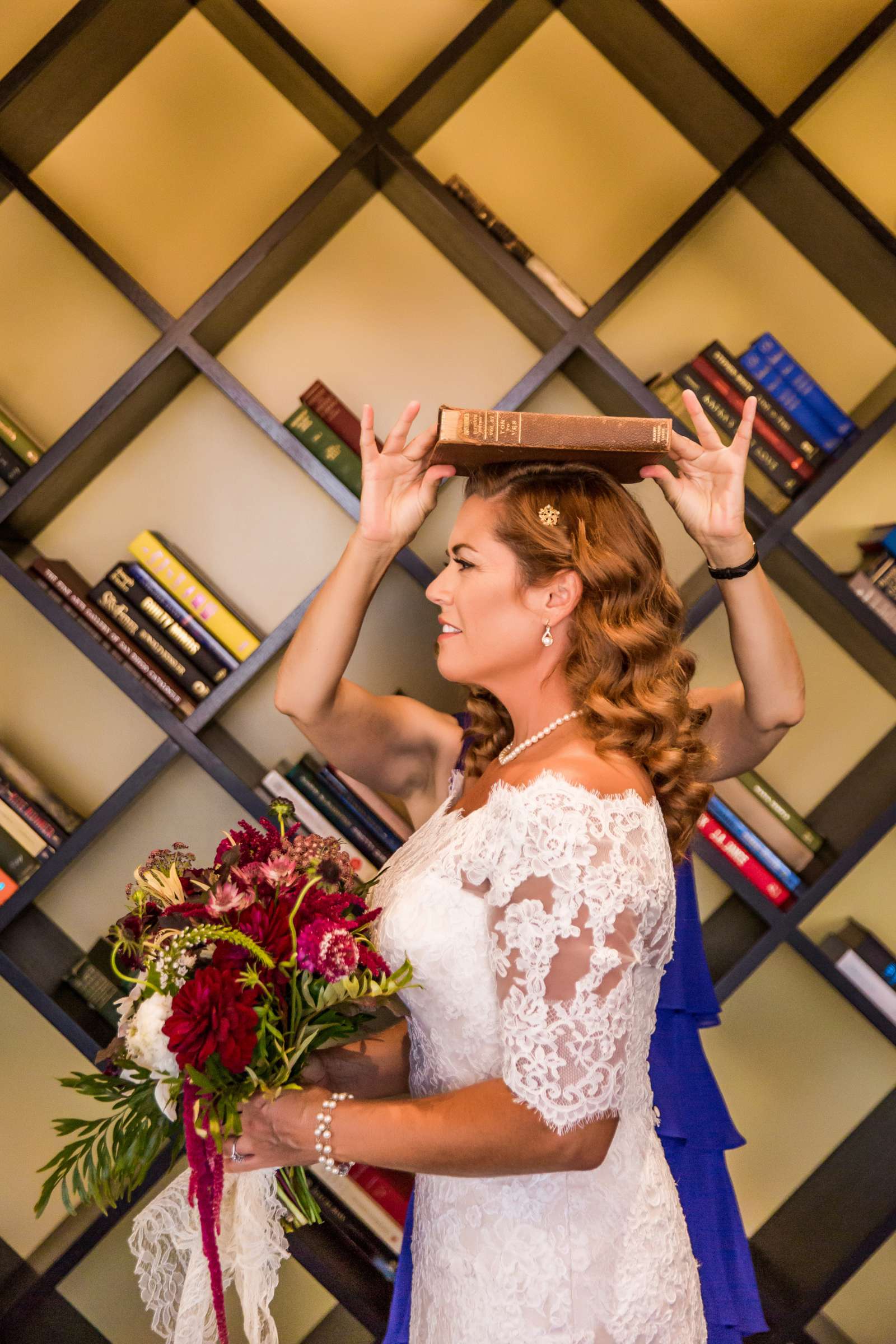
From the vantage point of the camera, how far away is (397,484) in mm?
1688

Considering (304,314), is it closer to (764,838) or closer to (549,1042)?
(764,838)

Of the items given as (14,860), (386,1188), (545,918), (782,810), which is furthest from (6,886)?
(782,810)

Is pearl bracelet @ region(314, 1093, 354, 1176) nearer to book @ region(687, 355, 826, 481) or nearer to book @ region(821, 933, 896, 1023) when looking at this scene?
book @ region(821, 933, 896, 1023)

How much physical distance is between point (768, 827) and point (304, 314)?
149 cm

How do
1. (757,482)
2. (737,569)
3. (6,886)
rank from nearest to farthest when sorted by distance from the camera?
(737,569) < (6,886) < (757,482)

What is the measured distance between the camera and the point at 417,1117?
114 cm

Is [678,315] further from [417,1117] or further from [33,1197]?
[33,1197]

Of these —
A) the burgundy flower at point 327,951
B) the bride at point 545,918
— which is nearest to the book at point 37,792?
the bride at point 545,918

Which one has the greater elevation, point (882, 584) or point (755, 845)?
point (882, 584)

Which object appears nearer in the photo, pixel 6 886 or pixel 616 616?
pixel 616 616

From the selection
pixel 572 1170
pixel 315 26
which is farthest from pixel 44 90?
pixel 572 1170

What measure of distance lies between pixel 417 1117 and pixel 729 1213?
850 mm

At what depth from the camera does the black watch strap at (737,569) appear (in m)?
1.63

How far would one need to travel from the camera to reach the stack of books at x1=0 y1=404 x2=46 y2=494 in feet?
6.50
